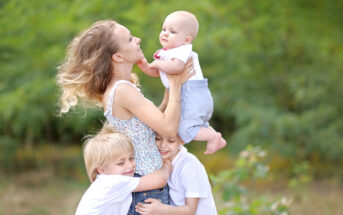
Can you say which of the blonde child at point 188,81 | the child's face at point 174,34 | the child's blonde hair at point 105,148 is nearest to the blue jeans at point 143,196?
the child's blonde hair at point 105,148

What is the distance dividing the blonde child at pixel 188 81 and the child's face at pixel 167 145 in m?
0.07

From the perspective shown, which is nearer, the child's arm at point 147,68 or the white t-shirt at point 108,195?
the white t-shirt at point 108,195

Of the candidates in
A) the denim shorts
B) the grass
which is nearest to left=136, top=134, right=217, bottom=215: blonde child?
the denim shorts

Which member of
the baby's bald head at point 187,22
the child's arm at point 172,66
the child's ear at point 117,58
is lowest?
the child's arm at point 172,66

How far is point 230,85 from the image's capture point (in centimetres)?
709

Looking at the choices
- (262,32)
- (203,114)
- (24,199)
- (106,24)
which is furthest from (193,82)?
(262,32)

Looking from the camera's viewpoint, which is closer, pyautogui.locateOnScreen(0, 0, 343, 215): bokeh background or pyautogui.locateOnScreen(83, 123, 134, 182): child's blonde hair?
pyautogui.locateOnScreen(83, 123, 134, 182): child's blonde hair

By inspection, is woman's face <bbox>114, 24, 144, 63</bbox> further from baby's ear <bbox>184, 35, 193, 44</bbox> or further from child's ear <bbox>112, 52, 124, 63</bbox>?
baby's ear <bbox>184, 35, 193, 44</bbox>

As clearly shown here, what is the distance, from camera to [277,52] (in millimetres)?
6988

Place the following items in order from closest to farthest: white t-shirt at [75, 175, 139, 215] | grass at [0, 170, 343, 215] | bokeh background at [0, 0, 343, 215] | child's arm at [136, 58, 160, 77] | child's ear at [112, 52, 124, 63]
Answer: white t-shirt at [75, 175, 139, 215], child's ear at [112, 52, 124, 63], child's arm at [136, 58, 160, 77], grass at [0, 170, 343, 215], bokeh background at [0, 0, 343, 215]

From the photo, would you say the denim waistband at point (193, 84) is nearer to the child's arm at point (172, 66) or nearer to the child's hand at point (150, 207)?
the child's arm at point (172, 66)

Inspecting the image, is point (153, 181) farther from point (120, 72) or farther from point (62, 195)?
point (62, 195)

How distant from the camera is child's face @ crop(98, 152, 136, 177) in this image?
2.37m

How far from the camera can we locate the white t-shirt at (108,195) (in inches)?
91.6
